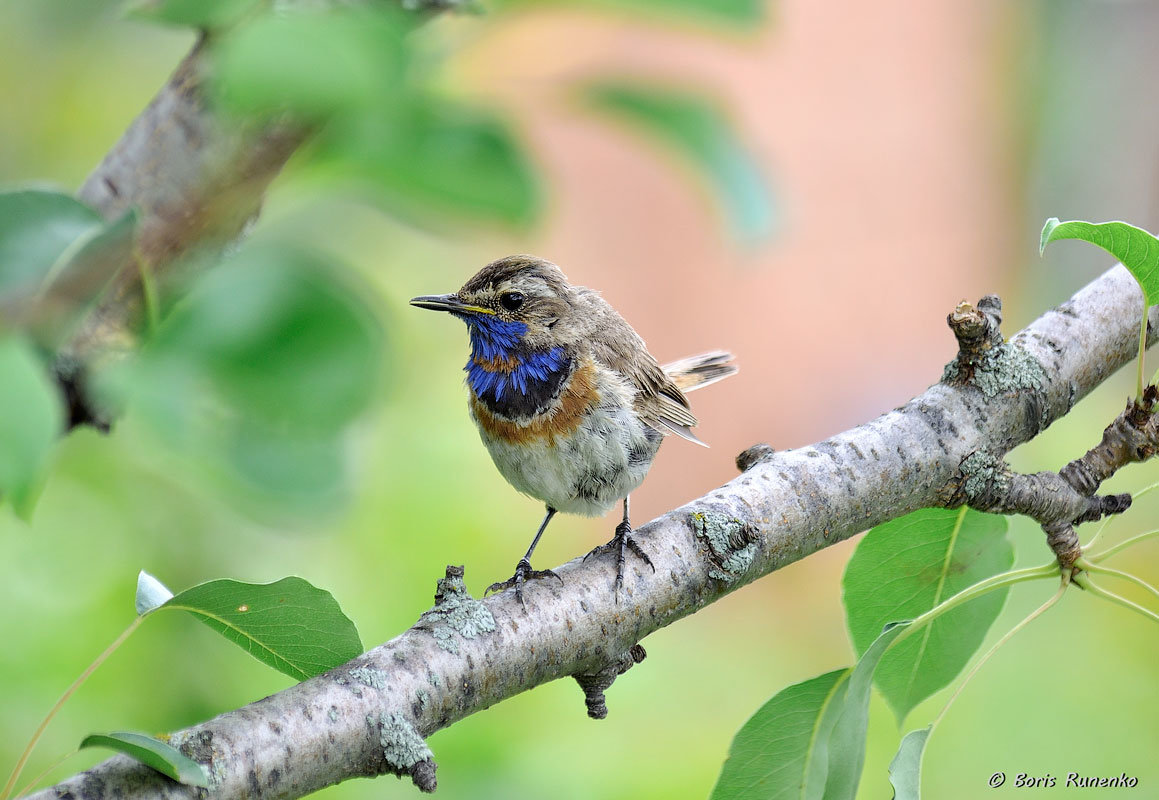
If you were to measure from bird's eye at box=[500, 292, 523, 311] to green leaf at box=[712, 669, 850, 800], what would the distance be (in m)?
1.40

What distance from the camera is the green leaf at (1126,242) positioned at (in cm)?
157

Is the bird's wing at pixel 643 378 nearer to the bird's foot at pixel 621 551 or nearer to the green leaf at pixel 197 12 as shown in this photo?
the bird's foot at pixel 621 551

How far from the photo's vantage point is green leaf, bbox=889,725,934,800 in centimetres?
168

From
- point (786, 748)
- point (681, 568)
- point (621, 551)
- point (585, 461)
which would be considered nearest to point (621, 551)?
point (621, 551)

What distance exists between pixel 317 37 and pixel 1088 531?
5.74 metres

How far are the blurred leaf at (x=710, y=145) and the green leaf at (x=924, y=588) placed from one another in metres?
1.01

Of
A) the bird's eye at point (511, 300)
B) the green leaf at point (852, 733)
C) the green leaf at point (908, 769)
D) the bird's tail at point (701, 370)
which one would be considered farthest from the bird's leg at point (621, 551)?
the bird's tail at point (701, 370)

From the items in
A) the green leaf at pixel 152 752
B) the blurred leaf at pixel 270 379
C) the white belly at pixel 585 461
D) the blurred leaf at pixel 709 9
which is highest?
the blurred leaf at pixel 709 9

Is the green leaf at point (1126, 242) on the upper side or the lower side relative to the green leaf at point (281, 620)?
upper

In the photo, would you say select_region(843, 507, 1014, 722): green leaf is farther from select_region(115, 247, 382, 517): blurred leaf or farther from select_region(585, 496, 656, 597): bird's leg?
select_region(115, 247, 382, 517): blurred leaf

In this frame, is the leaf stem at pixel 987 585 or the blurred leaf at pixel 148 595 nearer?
the blurred leaf at pixel 148 595

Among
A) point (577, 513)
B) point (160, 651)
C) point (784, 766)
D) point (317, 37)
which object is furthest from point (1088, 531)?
point (317, 37)

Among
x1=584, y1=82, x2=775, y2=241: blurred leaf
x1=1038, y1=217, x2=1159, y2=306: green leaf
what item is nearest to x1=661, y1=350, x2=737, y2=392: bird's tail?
x1=1038, y1=217, x2=1159, y2=306: green leaf

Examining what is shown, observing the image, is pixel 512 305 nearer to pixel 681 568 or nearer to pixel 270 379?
pixel 681 568
